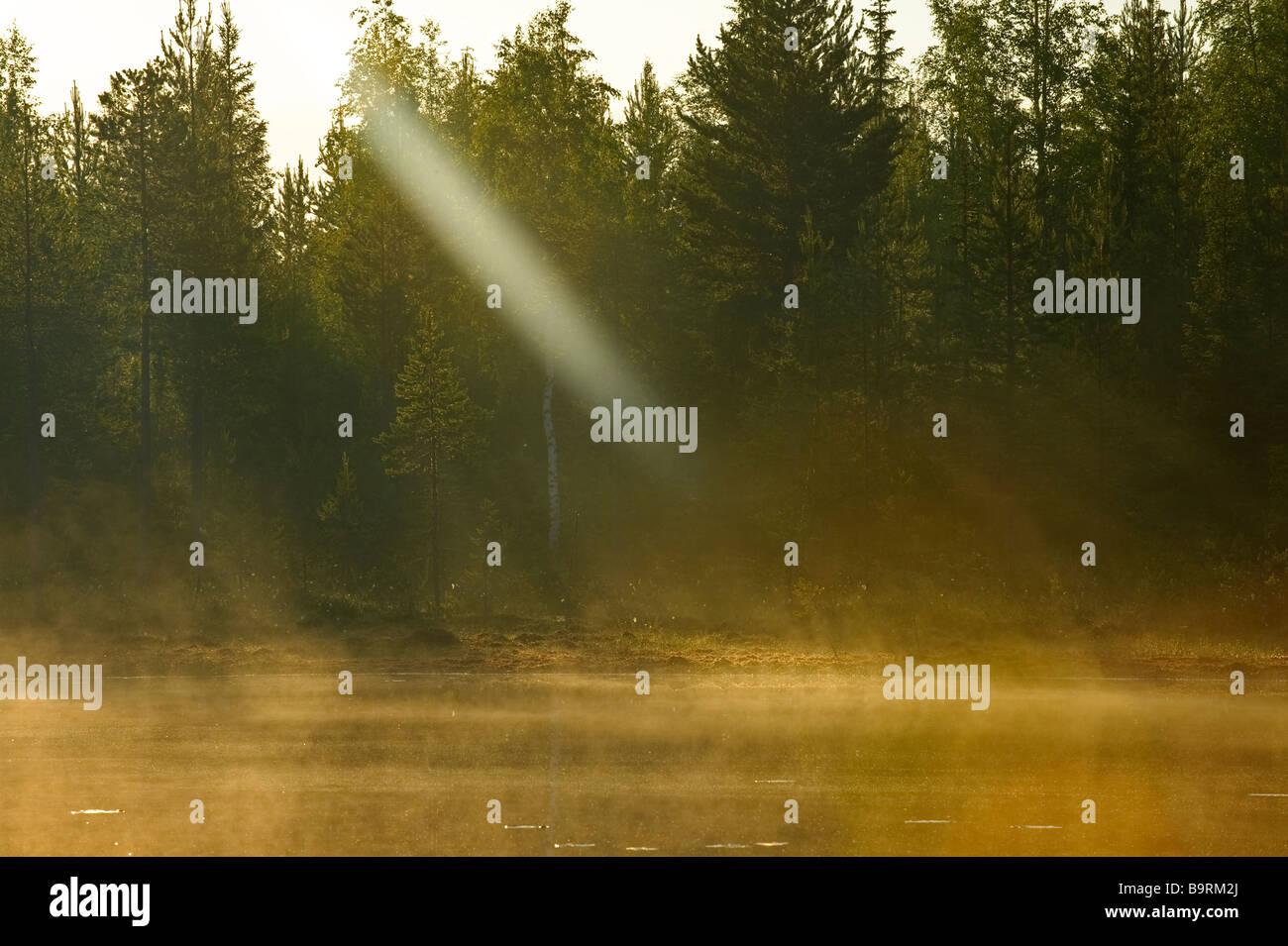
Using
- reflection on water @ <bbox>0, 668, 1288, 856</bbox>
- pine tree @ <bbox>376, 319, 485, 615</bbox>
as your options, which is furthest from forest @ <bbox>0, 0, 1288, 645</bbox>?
reflection on water @ <bbox>0, 668, 1288, 856</bbox>

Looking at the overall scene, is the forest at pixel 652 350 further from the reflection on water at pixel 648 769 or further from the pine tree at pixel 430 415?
the reflection on water at pixel 648 769

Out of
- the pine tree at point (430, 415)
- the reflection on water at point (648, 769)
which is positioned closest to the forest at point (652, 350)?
the pine tree at point (430, 415)

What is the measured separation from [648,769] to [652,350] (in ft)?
90.1

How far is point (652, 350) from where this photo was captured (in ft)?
136

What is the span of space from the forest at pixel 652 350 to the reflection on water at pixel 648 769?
12.8m

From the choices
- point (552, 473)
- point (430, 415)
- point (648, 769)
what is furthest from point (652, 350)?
point (648, 769)

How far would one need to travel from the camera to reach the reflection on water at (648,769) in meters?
12.1

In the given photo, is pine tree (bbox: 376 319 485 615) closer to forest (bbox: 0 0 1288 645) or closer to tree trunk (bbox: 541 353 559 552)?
forest (bbox: 0 0 1288 645)

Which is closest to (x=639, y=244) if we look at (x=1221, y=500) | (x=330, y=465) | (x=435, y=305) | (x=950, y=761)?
(x=435, y=305)

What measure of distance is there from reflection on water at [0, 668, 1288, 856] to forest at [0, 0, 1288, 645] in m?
12.8

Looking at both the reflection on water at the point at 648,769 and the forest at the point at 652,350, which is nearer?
the reflection on water at the point at 648,769

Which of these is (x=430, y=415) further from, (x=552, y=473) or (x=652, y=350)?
(x=652, y=350)

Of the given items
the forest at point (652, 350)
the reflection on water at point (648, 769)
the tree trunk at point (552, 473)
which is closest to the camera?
the reflection on water at point (648, 769)
